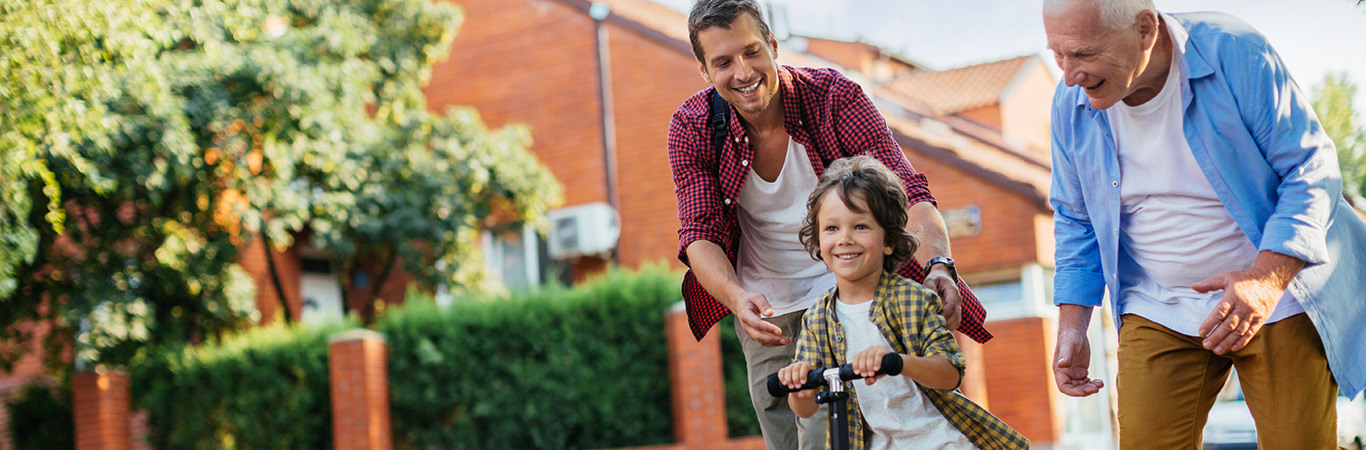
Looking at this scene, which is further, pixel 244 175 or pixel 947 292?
pixel 244 175

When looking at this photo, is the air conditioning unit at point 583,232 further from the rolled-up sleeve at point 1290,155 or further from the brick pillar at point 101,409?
the rolled-up sleeve at point 1290,155

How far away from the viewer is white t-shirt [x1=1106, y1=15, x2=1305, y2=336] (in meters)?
3.34

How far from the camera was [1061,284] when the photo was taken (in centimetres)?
374

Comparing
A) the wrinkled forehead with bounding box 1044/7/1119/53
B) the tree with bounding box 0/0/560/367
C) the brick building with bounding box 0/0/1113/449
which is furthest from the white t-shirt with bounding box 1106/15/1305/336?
the brick building with bounding box 0/0/1113/449

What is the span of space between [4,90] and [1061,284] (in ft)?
20.8

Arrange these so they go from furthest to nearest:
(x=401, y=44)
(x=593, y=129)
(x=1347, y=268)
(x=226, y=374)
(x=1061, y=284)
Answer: (x=593, y=129)
(x=401, y=44)
(x=226, y=374)
(x=1061, y=284)
(x=1347, y=268)

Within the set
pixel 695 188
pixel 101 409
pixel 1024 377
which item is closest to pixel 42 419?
pixel 101 409

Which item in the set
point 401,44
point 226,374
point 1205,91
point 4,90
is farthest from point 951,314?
point 401,44

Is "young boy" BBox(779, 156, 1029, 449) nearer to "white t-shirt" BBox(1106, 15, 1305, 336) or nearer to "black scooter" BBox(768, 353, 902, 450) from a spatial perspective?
"black scooter" BBox(768, 353, 902, 450)

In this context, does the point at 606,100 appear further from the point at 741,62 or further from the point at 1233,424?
the point at 741,62

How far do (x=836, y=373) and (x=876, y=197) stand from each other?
557 mm

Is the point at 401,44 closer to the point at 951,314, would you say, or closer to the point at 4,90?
the point at 4,90

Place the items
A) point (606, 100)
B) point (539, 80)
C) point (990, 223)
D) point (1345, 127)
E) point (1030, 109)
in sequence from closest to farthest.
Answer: point (1345, 127)
point (990, 223)
point (606, 100)
point (539, 80)
point (1030, 109)

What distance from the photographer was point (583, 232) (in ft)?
58.4
